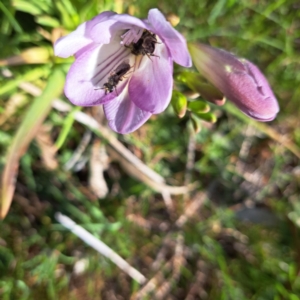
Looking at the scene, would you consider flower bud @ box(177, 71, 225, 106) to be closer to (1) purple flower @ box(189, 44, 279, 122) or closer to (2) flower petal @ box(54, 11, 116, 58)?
(1) purple flower @ box(189, 44, 279, 122)

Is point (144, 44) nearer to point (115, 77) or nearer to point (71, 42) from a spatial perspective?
point (115, 77)

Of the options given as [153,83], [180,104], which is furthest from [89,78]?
[180,104]

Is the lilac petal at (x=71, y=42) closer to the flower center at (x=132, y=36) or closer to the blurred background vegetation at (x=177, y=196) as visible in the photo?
the flower center at (x=132, y=36)

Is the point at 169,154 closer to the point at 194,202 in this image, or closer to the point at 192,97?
the point at 194,202

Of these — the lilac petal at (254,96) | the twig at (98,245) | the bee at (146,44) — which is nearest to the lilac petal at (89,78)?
the bee at (146,44)

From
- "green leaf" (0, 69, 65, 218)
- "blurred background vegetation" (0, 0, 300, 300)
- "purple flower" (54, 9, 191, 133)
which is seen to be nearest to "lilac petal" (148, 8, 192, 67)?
"purple flower" (54, 9, 191, 133)

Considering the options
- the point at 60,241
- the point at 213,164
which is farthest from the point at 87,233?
the point at 213,164
